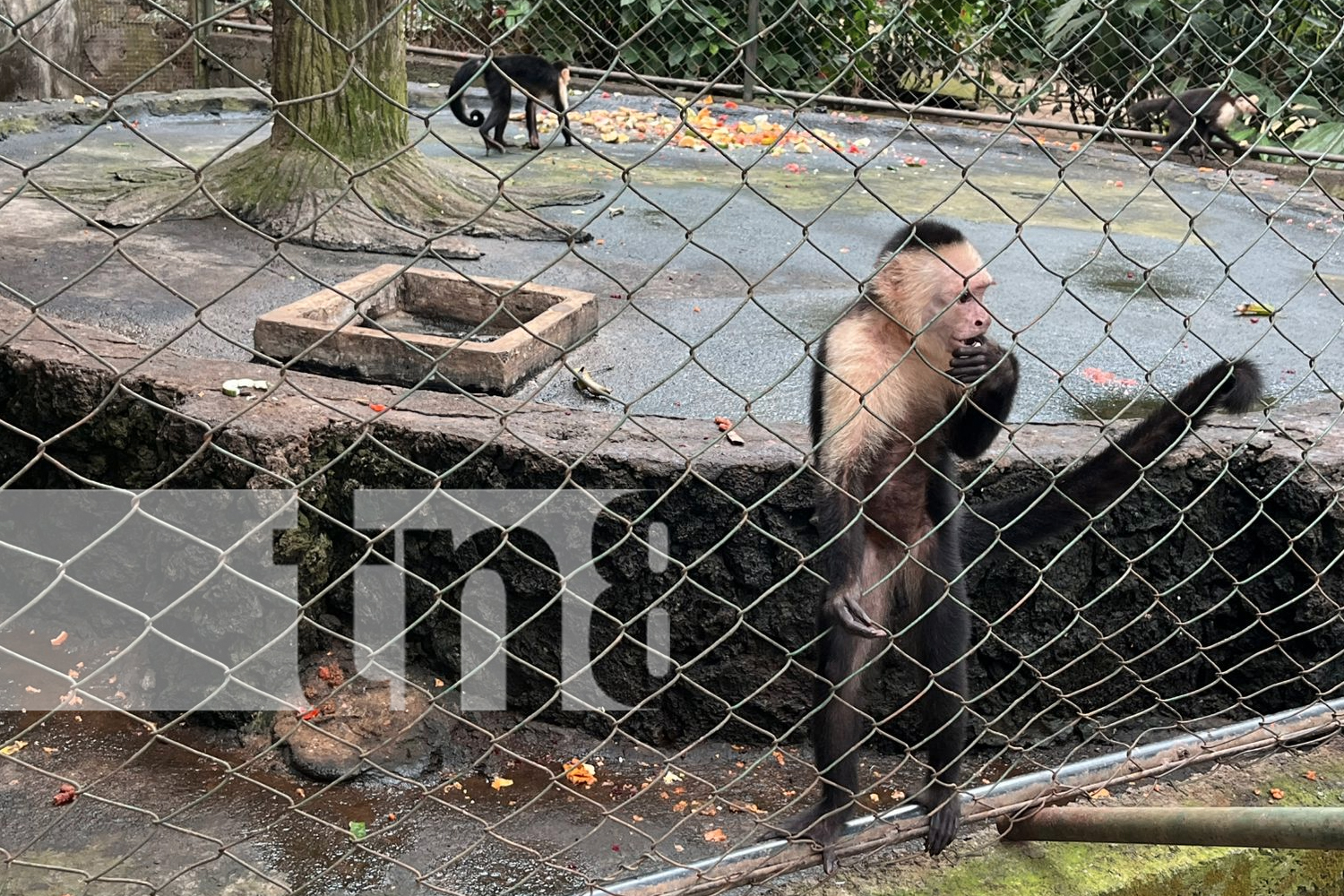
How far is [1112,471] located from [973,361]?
0.60m

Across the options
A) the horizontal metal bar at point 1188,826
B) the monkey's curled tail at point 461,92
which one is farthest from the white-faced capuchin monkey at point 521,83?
the horizontal metal bar at point 1188,826

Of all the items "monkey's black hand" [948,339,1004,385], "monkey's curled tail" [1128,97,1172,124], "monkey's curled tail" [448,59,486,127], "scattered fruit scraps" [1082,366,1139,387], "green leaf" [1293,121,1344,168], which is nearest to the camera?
"monkey's curled tail" [448,59,486,127]

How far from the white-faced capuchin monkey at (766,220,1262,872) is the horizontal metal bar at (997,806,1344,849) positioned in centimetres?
18

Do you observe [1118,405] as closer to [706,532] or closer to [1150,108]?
[706,532]

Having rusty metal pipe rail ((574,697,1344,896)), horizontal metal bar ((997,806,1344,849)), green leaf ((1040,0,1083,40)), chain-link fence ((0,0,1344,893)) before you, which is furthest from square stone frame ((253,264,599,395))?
green leaf ((1040,0,1083,40))

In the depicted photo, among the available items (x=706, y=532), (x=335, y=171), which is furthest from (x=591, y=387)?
(x=335, y=171)

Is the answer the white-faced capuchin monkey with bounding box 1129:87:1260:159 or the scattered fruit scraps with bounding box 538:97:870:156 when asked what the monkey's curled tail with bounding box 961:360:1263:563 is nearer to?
the scattered fruit scraps with bounding box 538:97:870:156

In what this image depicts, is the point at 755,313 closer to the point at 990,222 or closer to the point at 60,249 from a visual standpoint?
the point at 990,222

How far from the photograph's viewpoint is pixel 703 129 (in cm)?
915

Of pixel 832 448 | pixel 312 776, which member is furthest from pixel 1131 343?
pixel 312 776

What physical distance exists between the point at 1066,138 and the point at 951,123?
103 centimetres

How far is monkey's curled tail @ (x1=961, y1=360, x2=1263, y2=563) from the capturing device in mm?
2652

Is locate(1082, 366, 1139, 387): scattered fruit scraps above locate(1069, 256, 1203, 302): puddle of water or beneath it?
beneath

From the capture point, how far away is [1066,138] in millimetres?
10594
